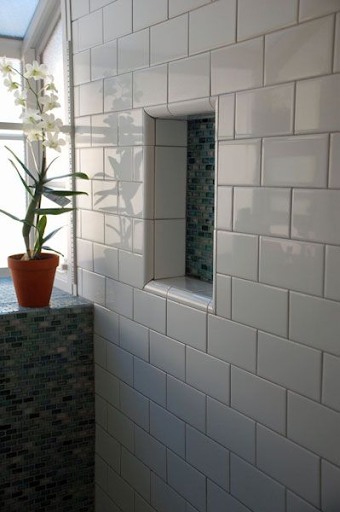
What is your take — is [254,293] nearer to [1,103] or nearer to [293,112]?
[293,112]

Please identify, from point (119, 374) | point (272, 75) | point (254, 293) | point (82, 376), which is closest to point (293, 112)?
point (272, 75)

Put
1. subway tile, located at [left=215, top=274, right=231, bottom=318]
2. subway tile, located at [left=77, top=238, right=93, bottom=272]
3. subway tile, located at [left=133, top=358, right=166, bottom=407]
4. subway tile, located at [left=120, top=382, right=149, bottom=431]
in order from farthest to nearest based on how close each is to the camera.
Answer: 1. subway tile, located at [left=77, top=238, right=93, bottom=272]
2. subway tile, located at [left=120, top=382, right=149, bottom=431]
3. subway tile, located at [left=133, top=358, right=166, bottom=407]
4. subway tile, located at [left=215, top=274, right=231, bottom=318]

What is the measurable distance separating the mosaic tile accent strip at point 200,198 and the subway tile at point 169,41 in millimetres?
229

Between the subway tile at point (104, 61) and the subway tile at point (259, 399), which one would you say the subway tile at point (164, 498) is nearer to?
the subway tile at point (259, 399)

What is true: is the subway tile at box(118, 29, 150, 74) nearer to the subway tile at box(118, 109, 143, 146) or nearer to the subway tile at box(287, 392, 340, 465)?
the subway tile at box(118, 109, 143, 146)

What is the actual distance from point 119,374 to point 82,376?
221 mm

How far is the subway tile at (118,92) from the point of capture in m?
1.87

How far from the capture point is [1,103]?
2555 millimetres

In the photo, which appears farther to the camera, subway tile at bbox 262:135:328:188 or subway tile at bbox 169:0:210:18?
subway tile at bbox 169:0:210:18

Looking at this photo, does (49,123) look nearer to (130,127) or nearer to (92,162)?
(92,162)

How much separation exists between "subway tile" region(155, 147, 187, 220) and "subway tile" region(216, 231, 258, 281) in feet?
1.26

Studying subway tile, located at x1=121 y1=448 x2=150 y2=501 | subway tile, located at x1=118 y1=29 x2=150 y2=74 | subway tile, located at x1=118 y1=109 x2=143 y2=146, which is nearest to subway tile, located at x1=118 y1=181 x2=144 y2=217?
subway tile, located at x1=118 y1=109 x2=143 y2=146

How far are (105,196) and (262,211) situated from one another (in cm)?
80

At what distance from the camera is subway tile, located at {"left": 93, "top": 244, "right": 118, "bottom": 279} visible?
2037 millimetres
